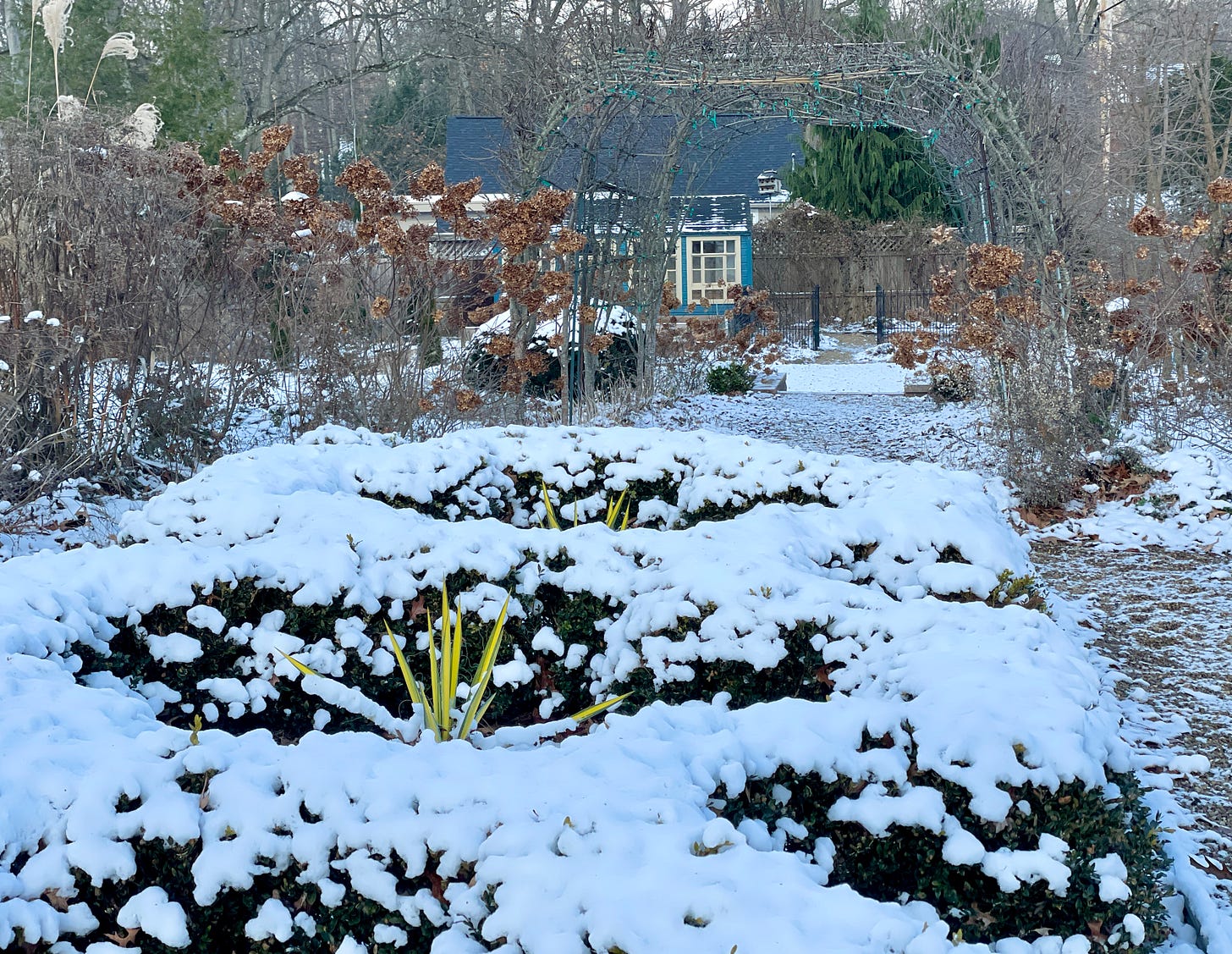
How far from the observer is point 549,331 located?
10.9 meters

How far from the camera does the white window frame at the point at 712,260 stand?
21859mm

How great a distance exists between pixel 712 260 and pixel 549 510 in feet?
60.1

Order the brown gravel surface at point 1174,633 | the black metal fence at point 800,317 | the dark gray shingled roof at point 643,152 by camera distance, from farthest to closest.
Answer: the black metal fence at point 800,317, the dark gray shingled roof at point 643,152, the brown gravel surface at point 1174,633

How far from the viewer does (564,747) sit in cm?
256

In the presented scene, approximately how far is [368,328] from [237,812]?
574 centimetres

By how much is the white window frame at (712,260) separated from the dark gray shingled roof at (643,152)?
3.10 ft

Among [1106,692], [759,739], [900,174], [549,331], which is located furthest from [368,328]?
[900,174]

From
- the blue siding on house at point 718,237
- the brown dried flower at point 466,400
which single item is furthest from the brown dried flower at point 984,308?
the blue siding on house at point 718,237

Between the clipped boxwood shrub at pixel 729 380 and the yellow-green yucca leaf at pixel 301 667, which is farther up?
the clipped boxwood shrub at pixel 729 380

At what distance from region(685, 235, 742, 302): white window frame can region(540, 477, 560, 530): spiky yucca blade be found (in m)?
17.3

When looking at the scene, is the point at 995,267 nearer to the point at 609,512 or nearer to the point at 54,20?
the point at 609,512

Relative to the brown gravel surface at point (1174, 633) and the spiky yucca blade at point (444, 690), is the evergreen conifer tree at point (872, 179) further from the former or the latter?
the spiky yucca blade at point (444, 690)

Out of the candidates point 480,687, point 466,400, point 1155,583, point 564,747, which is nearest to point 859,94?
point 466,400

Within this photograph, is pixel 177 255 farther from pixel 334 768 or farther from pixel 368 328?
pixel 334 768
